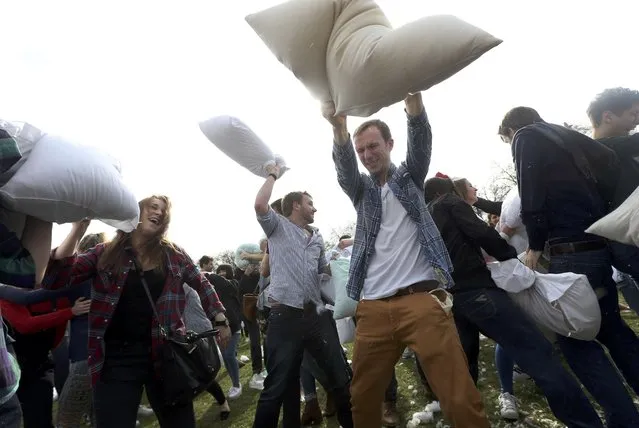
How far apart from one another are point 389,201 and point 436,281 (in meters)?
0.57

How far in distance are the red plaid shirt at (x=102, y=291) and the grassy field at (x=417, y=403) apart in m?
2.21

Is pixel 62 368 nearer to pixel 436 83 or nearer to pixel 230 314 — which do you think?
pixel 230 314

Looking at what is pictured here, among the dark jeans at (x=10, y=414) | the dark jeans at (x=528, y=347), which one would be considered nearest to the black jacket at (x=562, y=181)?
the dark jeans at (x=528, y=347)

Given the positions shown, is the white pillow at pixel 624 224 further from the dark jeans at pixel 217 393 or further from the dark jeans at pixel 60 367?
the dark jeans at pixel 60 367

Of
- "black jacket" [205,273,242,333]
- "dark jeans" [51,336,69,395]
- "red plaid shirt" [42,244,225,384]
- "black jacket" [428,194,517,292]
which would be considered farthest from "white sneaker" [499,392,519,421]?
"black jacket" [205,273,242,333]

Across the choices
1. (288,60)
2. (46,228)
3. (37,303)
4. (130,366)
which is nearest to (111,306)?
(130,366)

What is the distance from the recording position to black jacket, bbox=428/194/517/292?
2791 millimetres

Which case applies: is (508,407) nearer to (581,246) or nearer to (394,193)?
(581,246)

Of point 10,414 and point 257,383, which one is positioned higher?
point 10,414

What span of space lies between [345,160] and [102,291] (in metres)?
1.71

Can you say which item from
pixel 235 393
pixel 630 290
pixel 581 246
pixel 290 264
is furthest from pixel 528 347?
pixel 235 393

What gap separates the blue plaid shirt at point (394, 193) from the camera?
2441 millimetres

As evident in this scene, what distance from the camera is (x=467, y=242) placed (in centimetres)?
297

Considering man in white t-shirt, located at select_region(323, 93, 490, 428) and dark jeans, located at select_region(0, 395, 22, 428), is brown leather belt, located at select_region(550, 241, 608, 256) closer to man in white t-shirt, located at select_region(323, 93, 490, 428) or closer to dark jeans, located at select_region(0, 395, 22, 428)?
man in white t-shirt, located at select_region(323, 93, 490, 428)
